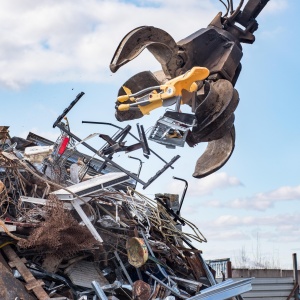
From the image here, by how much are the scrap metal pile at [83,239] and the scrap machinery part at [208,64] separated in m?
1.20

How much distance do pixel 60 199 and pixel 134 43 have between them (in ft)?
6.67

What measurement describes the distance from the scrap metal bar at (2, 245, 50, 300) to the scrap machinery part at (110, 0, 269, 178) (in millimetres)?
1763

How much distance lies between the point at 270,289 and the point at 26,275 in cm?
417

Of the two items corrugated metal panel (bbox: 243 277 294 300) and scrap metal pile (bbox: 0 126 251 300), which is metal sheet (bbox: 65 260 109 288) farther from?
corrugated metal panel (bbox: 243 277 294 300)

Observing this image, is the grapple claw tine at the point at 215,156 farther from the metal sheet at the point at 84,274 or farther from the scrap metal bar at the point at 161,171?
the metal sheet at the point at 84,274

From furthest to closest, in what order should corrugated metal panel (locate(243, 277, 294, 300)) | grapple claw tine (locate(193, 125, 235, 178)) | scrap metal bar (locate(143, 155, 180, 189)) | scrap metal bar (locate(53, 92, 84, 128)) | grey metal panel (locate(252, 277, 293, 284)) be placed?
grey metal panel (locate(252, 277, 293, 284)) → corrugated metal panel (locate(243, 277, 294, 300)) → scrap metal bar (locate(53, 92, 84, 128)) → scrap metal bar (locate(143, 155, 180, 189)) → grapple claw tine (locate(193, 125, 235, 178))

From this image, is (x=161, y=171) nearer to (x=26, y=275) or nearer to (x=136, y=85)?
(x=136, y=85)

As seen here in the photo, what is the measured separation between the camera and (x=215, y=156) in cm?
614

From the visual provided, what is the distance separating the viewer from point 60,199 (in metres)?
6.51

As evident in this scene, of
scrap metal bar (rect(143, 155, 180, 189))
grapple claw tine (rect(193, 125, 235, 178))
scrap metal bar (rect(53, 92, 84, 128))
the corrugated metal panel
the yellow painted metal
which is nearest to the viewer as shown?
the yellow painted metal

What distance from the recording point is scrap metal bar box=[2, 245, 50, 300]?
19.1 ft

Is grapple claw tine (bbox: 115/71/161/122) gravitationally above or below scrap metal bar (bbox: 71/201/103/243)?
above

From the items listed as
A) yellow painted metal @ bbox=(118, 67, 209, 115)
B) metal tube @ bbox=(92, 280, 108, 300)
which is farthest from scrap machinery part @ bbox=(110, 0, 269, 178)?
metal tube @ bbox=(92, 280, 108, 300)

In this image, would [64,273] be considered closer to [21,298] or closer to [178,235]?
[21,298]
